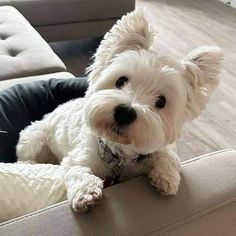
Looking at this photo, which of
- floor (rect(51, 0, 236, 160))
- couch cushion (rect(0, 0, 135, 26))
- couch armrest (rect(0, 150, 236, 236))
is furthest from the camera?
couch cushion (rect(0, 0, 135, 26))

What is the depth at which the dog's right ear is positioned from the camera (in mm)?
1268

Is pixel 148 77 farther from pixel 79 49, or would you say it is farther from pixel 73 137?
pixel 79 49

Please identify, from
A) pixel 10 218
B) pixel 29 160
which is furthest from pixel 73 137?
pixel 10 218

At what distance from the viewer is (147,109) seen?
46.5 inches

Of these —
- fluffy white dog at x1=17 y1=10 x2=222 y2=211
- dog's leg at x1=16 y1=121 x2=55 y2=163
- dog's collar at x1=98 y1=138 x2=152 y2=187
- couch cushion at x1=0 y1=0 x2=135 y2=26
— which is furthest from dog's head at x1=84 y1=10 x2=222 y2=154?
couch cushion at x1=0 y1=0 x2=135 y2=26

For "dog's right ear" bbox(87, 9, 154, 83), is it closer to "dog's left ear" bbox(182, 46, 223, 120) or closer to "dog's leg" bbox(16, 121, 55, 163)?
"dog's left ear" bbox(182, 46, 223, 120)

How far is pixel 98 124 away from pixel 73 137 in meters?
0.34

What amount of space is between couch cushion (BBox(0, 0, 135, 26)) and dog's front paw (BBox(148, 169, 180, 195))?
217 centimetres

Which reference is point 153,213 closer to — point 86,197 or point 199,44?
point 86,197

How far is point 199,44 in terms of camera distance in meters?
3.91

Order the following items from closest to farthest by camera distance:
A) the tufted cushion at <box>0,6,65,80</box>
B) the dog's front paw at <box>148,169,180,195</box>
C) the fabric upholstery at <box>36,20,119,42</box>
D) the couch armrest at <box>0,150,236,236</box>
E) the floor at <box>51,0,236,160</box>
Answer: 1. the couch armrest at <box>0,150,236,236</box>
2. the dog's front paw at <box>148,169,180,195</box>
3. the tufted cushion at <box>0,6,65,80</box>
4. the floor at <box>51,0,236,160</box>
5. the fabric upholstery at <box>36,20,119,42</box>

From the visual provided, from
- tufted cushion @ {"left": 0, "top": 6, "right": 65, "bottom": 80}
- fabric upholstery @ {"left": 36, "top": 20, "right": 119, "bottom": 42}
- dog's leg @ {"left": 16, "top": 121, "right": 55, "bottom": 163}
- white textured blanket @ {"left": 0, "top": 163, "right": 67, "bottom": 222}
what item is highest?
white textured blanket @ {"left": 0, "top": 163, "right": 67, "bottom": 222}

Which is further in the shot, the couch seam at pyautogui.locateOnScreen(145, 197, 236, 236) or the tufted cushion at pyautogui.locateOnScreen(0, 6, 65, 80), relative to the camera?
the tufted cushion at pyautogui.locateOnScreen(0, 6, 65, 80)

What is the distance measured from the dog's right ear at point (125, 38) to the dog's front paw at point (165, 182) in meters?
0.40
